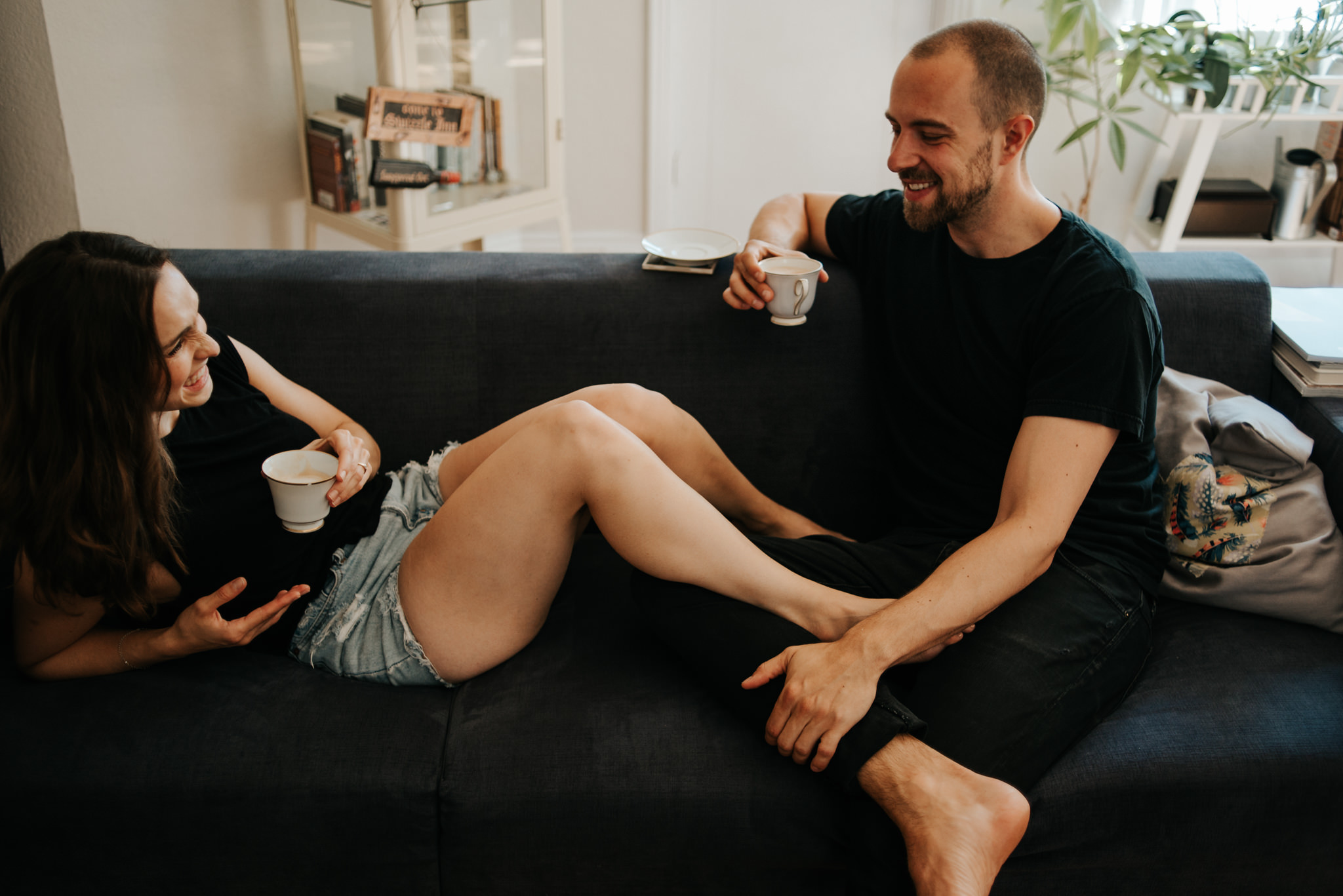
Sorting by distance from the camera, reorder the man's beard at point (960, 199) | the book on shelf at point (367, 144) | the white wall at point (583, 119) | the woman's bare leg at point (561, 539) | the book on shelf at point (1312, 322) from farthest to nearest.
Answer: the book on shelf at point (367, 144)
the white wall at point (583, 119)
the book on shelf at point (1312, 322)
the man's beard at point (960, 199)
the woman's bare leg at point (561, 539)

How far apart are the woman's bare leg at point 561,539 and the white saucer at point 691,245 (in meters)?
0.55

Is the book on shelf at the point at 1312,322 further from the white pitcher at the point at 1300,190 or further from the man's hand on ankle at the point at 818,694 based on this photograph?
the white pitcher at the point at 1300,190

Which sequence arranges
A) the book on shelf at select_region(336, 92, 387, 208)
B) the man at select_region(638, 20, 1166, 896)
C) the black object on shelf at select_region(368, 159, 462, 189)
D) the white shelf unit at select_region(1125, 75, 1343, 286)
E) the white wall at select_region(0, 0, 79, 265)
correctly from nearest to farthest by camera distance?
the man at select_region(638, 20, 1166, 896) → the white wall at select_region(0, 0, 79, 265) → the black object on shelf at select_region(368, 159, 462, 189) → the book on shelf at select_region(336, 92, 387, 208) → the white shelf unit at select_region(1125, 75, 1343, 286)

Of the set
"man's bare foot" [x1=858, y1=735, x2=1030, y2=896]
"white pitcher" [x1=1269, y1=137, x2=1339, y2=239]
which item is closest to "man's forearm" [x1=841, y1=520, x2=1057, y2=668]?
"man's bare foot" [x1=858, y1=735, x2=1030, y2=896]

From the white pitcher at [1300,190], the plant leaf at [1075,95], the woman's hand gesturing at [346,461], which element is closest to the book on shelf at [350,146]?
the woman's hand gesturing at [346,461]

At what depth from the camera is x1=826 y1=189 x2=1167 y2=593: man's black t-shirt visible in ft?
4.41

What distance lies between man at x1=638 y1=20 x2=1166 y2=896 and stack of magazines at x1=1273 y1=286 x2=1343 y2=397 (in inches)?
16.0

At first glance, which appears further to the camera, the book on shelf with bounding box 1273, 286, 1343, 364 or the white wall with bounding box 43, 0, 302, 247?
the white wall with bounding box 43, 0, 302, 247

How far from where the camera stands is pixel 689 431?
5.19ft

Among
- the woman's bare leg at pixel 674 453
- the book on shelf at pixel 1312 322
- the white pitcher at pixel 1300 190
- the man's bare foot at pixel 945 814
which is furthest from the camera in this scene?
the white pitcher at pixel 1300 190

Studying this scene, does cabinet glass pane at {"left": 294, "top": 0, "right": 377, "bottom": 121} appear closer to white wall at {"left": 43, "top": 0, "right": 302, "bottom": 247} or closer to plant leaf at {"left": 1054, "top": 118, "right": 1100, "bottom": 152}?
white wall at {"left": 43, "top": 0, "right": 302, "bottom": 247}

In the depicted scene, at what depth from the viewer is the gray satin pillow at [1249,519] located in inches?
56.6

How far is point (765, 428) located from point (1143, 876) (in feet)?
2.90

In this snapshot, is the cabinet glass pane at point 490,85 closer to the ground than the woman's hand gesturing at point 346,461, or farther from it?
farther from it
